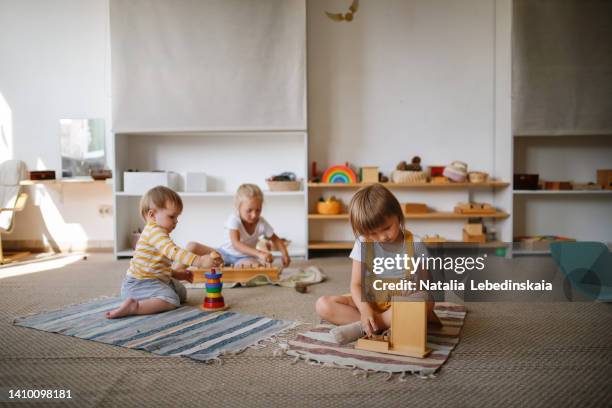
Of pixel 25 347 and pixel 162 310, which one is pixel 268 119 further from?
pixel 25 347

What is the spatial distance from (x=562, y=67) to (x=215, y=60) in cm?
253

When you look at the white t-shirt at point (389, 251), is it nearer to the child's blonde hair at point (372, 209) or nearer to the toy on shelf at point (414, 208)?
the child's blonde hair at point (372, 209)

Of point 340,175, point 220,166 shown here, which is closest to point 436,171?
point 340,175

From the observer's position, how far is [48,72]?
4.39 metres

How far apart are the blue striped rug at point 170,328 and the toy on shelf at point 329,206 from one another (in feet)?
6.23

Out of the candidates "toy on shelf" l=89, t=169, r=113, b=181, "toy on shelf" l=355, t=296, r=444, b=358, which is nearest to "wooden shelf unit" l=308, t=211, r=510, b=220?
"toy on shelf" l=89, t=169, r=113, b=181

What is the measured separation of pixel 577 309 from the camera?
8.00ft

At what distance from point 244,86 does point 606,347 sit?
2901mm

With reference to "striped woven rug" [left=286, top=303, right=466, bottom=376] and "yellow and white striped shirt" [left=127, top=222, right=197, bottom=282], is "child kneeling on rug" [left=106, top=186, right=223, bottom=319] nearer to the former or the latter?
"yellow and white striped shirt" [left=127, top=222, right=197, bottom=282]

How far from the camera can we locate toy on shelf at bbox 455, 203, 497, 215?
407cm

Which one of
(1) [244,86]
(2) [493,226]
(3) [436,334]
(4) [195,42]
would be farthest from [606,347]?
(4) [195,42]

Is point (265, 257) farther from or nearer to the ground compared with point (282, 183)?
nearer to the ground

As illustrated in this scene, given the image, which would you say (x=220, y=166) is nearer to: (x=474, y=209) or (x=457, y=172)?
(x=457, y=172)

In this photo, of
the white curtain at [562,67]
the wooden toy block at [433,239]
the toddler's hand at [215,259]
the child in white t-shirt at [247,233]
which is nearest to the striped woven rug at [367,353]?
the toddler's hand at [215,259]
